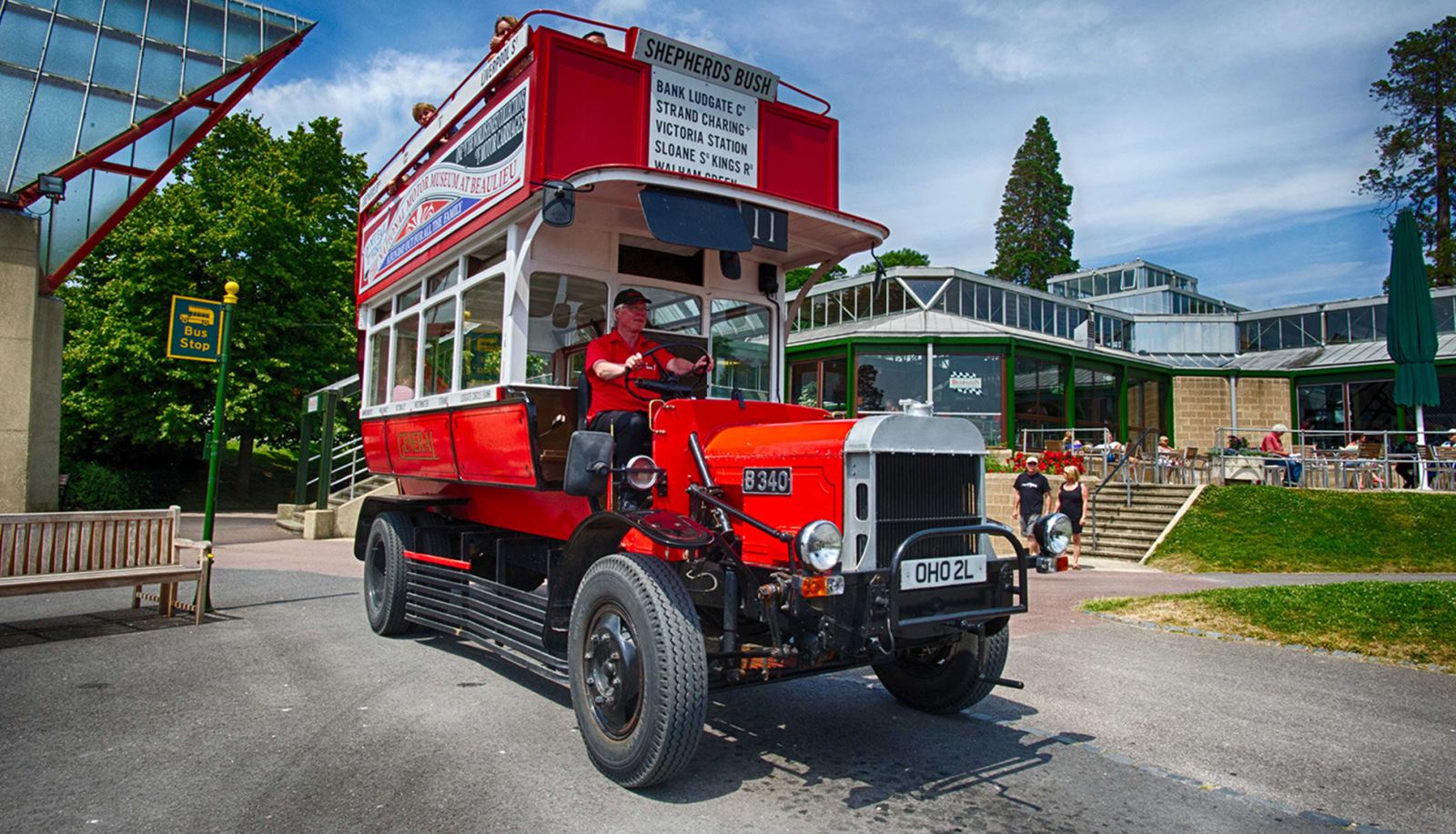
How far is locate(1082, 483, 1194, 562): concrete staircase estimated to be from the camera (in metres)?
15.3

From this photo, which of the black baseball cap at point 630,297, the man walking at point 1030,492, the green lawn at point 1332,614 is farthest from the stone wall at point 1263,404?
the black baseball cap at point 630,297

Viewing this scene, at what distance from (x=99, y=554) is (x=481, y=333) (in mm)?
4756

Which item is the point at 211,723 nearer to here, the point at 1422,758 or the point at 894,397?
the point at 1422,758

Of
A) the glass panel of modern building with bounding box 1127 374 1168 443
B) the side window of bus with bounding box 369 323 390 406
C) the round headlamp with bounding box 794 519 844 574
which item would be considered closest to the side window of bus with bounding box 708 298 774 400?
the round headlamp with bounding box 794 519 844 574

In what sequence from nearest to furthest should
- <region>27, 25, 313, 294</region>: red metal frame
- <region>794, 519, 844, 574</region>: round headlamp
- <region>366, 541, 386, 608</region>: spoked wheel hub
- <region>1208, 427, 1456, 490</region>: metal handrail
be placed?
1. <region>794, 519, 844, 574</region>: round headlamp
2. <region>366, 541, 386, 608</region>: spoked wheel hub
3. <region>27, 25, 313, 294</region>: red metal frame
4. <region>1208, 427, 1456, 490</region>: metal handrail

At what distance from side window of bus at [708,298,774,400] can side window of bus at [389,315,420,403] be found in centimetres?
262

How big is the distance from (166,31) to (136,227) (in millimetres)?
10218

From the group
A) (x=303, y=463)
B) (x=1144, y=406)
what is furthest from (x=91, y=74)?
(x=1144, y=406)

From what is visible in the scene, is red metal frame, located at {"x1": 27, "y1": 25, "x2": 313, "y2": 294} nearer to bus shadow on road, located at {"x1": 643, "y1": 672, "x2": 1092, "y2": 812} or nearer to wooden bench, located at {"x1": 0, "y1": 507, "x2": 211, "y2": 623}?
wooden bench, located at {"x1": 0, "y1": 507, "x2": 211, "y2": 623}

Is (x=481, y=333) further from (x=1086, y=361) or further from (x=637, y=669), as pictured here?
(x=1086, y=361)

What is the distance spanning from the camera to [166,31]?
1562cm

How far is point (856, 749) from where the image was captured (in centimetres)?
456

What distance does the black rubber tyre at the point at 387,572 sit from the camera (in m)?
7.03

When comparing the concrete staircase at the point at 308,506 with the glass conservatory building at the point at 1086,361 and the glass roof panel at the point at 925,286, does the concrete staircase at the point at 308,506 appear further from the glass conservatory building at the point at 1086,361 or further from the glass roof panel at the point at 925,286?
the glass roof panel at the point at 925,286
